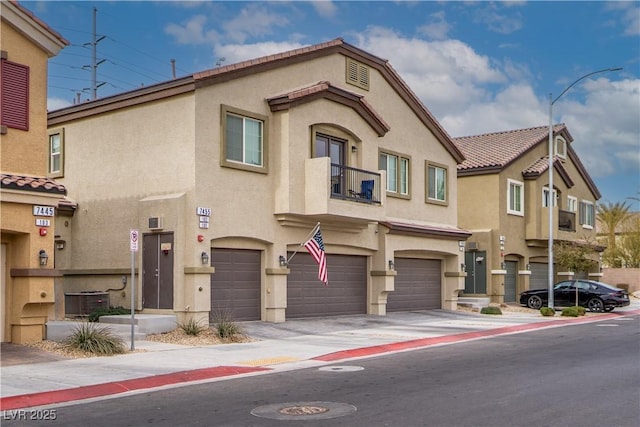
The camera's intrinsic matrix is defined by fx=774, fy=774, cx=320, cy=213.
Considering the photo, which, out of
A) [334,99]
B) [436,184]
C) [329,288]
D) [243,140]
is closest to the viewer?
[243,140]

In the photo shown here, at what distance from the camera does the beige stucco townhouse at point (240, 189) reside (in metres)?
20.9

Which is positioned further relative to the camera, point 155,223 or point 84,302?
point 84,302

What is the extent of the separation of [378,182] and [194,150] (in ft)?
24.2

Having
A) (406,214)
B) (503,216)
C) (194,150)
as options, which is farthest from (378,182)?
(503,216)

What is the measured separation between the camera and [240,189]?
72.1 feet

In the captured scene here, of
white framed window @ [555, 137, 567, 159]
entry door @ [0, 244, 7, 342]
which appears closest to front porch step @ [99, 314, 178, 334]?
entry door @ [0, 244, 7, 342]

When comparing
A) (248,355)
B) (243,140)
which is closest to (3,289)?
(248,355)

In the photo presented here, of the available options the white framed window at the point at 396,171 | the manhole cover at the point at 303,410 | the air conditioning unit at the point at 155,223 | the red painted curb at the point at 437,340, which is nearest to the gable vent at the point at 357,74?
the white framed window at the point at 396,171

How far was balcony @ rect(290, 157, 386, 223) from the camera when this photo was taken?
2309 cm

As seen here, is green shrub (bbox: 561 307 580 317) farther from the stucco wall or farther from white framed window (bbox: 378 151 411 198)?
the stucco wall

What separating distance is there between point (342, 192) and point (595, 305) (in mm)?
15411

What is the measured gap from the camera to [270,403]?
35.6ft

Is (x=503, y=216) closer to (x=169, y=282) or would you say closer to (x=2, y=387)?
(x=169, y=282)

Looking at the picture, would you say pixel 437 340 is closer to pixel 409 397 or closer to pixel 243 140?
pixel 243 140
